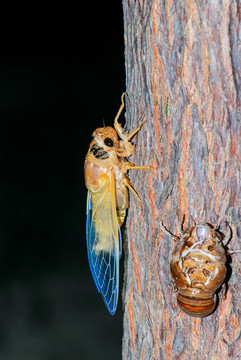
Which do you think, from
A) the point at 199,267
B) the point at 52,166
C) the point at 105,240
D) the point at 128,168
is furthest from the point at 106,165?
the point at 52,166

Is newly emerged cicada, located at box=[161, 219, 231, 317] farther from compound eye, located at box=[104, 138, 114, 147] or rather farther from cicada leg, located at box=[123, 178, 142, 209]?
compound eye, located at box=[104, 138, 114, 147]

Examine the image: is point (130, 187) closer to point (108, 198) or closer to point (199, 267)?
point (108, 198)

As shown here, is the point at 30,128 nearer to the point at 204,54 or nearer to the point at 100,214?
the point at 100,214

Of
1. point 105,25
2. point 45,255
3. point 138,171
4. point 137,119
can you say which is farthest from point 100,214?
point 105,25

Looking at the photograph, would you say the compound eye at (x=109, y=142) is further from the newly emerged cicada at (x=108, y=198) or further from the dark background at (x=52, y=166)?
the dark background at (x=52, y=166)

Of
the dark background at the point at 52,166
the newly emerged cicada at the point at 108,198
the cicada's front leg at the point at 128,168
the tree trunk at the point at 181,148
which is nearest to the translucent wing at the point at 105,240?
the newly emerged cicada at the point at 108,198

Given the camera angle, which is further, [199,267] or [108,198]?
[108,198]

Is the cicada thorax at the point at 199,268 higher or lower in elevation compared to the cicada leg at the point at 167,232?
lower
